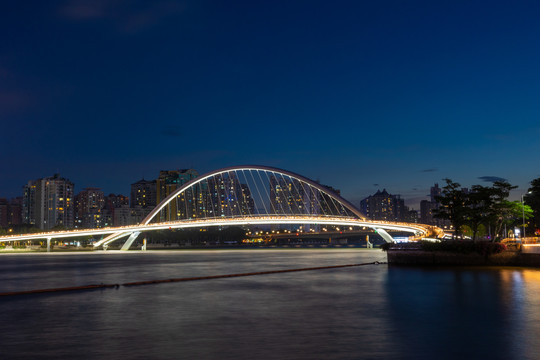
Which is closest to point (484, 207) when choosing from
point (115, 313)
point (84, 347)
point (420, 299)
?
point (420, 299)

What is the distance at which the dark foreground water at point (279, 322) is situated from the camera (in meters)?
12.6

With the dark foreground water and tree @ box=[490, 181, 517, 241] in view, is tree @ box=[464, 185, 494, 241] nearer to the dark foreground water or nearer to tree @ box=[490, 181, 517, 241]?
tree @ box=[490, 181, 517, 241]

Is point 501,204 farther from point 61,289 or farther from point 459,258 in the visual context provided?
point 61,289

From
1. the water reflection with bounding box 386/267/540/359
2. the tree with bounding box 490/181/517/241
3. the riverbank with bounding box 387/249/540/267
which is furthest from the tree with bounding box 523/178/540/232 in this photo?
the water reflection with bounding box 386/267/540/359

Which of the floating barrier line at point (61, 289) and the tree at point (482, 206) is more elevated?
the tree at point (482, 206)

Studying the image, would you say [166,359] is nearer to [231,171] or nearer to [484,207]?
[484,207]

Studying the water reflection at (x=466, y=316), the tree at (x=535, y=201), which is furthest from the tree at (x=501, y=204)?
the water reflection at (x=466, y=316)

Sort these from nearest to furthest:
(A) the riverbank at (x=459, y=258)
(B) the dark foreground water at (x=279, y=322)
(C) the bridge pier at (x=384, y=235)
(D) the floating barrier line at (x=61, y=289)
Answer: (B) the dark foreground water at (x=279, y=322), (D) the floating barrier line at (x=61, y=289), (A) the riverbank at (x=459, y=258), (C) the bridge pier at (x=384, y=235)

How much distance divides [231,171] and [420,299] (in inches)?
3395

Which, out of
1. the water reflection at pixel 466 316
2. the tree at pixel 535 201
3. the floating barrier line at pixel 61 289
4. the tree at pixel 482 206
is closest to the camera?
the water reflection at pixel 466 316

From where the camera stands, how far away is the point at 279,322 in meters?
17.0

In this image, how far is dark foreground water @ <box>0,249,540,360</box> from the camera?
41.2 ft

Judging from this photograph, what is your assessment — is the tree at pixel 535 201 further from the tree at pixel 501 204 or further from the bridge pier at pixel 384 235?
the bridge pier at pixel 384 235

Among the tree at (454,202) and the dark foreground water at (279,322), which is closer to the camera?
the dark foreground water at (279,322)
